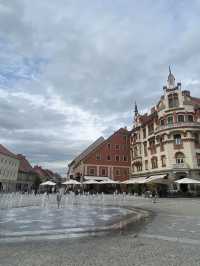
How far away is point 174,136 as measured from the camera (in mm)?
44500

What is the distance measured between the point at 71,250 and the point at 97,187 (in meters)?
49.1

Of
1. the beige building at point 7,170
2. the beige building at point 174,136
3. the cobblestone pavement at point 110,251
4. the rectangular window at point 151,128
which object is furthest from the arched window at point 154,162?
the beige building at point 7,170

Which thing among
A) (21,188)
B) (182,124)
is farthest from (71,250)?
(21,188)

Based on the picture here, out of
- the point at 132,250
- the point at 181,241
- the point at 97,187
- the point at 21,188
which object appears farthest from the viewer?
the point at 21,188

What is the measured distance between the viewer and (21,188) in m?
82.7

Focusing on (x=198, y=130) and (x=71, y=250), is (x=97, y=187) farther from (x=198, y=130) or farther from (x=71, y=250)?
(x=71, y=250)

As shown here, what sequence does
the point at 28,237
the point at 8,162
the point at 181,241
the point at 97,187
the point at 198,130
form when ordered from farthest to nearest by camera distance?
the point at 8,162, the point at 97,187, the point at 198,130, the point at 28,237, the point at 181,241

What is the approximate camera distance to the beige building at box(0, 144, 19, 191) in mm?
67188

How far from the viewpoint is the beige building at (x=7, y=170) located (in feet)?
220

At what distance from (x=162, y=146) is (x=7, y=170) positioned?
46.6 metres

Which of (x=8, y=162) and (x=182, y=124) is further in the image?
(x=8, y=162)

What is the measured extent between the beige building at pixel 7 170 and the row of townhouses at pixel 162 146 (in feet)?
84.9

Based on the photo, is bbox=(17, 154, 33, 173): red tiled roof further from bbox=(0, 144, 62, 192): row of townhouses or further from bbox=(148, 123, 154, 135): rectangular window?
bbox=(148, 123, 154, 135): rectangular window

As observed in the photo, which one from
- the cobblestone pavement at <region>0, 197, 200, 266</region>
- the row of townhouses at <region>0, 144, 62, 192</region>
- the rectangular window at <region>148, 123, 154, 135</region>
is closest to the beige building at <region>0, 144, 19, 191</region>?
the row of townhouses at <region>0, 144, 62, 192</region>
